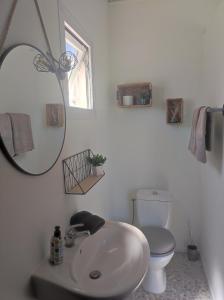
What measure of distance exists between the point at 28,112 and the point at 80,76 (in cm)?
97

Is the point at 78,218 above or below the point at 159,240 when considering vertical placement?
above

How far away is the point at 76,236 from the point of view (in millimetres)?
1324

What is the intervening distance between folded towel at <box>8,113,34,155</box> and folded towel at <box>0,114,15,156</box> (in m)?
0.02

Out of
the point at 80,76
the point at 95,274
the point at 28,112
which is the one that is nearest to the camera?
the point at 28,112

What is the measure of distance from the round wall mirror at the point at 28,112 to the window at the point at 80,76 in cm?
44

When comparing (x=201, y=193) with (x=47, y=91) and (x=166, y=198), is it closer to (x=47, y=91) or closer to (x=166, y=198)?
→ (x=166, y=198)

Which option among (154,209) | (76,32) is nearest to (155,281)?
(154,209)

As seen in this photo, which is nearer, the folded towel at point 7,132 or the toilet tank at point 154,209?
the folded towel at point 7,132

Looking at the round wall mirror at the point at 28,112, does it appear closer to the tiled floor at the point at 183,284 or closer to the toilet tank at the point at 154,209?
the toilet tank at the point at 154,209

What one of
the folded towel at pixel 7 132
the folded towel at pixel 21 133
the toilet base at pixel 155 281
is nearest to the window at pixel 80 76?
the folded towel at pixel 21 133

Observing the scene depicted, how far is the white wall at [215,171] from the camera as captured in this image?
5.32ft

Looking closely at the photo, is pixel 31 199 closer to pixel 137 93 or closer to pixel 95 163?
pixel 95 163

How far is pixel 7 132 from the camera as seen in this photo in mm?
841

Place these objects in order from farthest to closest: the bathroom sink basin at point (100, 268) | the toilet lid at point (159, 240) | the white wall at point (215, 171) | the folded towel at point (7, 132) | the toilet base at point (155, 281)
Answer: the toilet base at point (155, 281) < the toilet lid at point (159, 240) < the white wall at point (215, 171) < the bathroom sink basin at point (100, 268) < the folded towel at point (7, 132)
